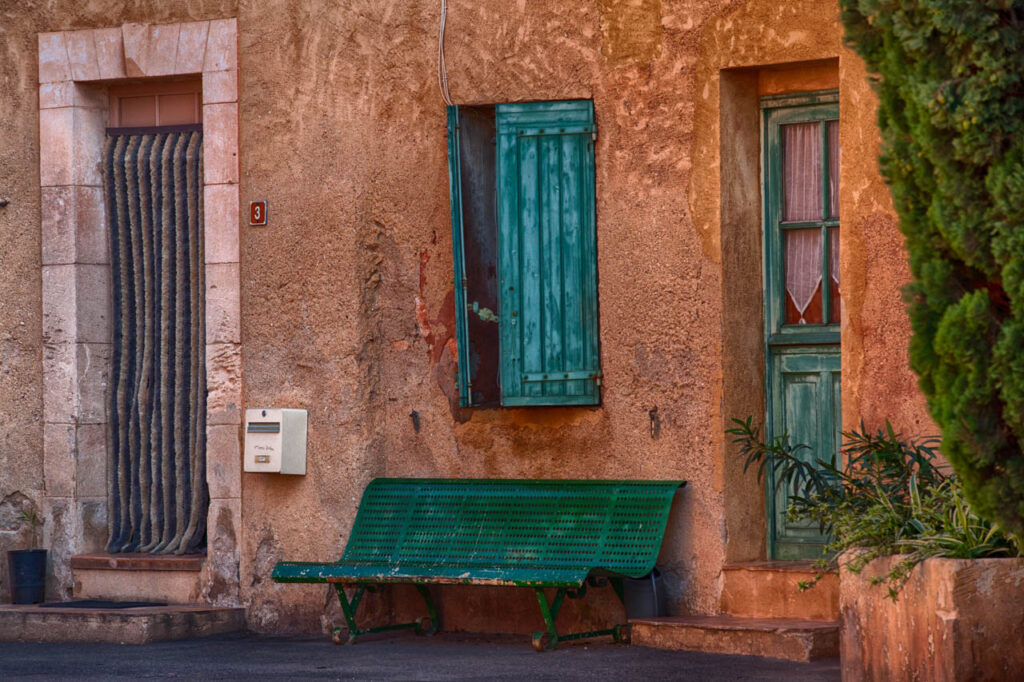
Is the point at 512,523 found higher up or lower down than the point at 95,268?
lower down

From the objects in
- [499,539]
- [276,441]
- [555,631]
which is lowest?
[555,631]

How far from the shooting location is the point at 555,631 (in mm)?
7695

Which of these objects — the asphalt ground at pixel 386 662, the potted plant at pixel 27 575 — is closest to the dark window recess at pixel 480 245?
the asphalt ground at pixel 386 662

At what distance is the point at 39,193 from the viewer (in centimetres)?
933

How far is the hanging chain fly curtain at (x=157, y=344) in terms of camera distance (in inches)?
364

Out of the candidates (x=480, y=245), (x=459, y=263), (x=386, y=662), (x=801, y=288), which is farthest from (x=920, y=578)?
(x=480, y=245)

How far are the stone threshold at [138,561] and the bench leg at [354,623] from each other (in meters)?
0.94

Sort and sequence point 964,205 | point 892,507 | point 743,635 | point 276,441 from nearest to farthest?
point 964,205
point 892,507
point 743,635
point 276,441

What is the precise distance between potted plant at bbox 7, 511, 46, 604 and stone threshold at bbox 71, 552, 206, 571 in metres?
0.18

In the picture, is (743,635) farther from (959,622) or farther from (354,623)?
(354,623)

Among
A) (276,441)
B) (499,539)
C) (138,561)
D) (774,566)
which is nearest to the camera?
(774,566)

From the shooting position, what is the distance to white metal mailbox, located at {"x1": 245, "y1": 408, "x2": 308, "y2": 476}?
866 centimetres

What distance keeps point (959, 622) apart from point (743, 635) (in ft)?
5.77

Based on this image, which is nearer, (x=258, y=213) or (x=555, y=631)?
(x=555, y=631)
